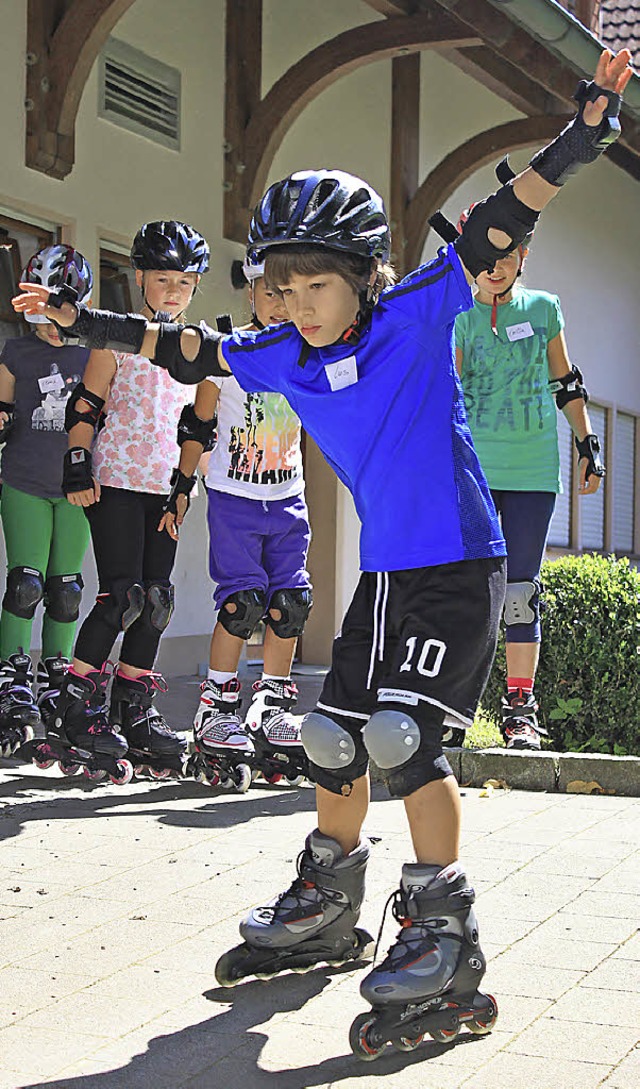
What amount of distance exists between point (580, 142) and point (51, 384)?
3721 millimetres

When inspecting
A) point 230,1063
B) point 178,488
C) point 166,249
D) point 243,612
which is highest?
point 166,249

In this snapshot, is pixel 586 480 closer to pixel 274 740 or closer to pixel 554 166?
pixel 274 740

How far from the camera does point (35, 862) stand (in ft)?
13.7

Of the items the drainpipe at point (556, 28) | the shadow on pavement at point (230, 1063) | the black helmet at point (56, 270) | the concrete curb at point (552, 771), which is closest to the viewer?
the shadow on pavement at point (230, 1063)

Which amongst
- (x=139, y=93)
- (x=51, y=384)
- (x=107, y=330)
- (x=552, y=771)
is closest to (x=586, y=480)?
(x=552, y=771)

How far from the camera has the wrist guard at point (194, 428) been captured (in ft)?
17.4

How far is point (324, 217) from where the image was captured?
10.4ft

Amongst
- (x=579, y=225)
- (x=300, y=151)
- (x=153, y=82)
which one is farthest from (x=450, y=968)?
(x=579, y=225)

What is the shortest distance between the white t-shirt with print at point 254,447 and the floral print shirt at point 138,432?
0.78 ft

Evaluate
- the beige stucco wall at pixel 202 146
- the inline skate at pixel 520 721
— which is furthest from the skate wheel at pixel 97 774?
the beige stucco wall at pixel 202 146

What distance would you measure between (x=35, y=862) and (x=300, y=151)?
25.0 feet

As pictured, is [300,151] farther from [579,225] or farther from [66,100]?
[579,225]

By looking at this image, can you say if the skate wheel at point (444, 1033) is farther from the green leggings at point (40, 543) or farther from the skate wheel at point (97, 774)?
the green leggings at point (40, 543)

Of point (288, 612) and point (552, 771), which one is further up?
point (288, 612)
